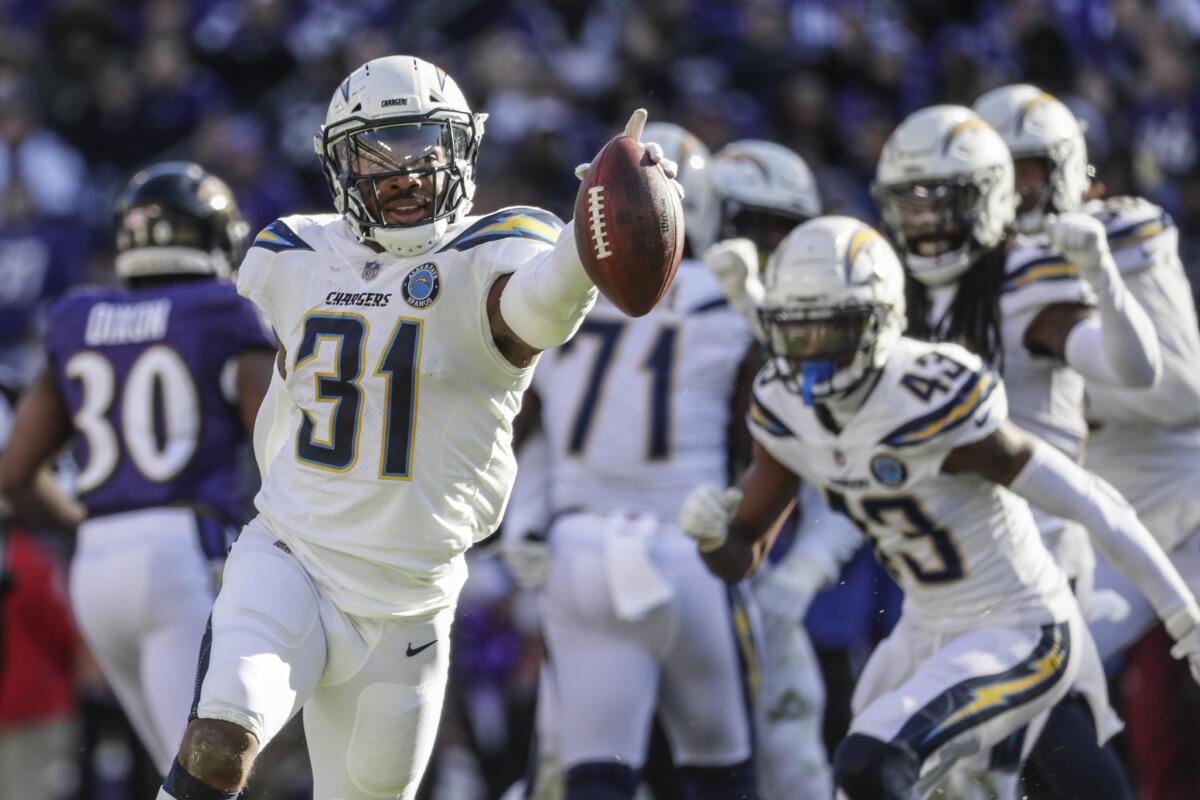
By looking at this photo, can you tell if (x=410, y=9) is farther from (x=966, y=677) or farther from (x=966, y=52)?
(x=966, y=677)

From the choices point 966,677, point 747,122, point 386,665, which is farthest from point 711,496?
point 747,122

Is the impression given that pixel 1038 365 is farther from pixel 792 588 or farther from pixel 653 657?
pixel 653 657

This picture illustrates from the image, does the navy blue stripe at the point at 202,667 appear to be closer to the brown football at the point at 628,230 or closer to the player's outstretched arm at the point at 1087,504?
the brown football at the point at 628,230

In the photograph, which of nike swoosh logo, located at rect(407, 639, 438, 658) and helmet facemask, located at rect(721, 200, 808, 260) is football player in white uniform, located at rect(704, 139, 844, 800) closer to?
helmet facemask, located at rect(721, 200, 808, 260)

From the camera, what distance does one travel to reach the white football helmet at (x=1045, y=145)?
20.2ft

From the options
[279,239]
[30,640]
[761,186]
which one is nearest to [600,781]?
[279,239]

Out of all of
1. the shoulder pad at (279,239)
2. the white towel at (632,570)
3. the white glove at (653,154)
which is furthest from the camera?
the white towel at (632,570)

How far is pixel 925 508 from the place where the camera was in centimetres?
493

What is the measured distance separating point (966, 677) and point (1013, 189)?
5.92 ft

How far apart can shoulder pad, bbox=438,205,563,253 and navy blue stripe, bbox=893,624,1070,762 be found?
4.45 ft

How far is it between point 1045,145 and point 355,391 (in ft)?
8.70

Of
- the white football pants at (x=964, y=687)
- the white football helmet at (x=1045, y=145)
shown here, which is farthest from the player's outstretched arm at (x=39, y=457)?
the white football helmet at (x=1045, y=145)

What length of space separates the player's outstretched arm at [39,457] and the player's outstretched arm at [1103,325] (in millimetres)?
2911

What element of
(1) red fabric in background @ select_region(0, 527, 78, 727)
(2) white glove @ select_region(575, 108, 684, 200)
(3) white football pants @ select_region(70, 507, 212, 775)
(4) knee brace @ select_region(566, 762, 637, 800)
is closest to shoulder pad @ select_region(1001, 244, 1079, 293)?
(4) knee brace @ select_region(566, 762, 637, 800)
